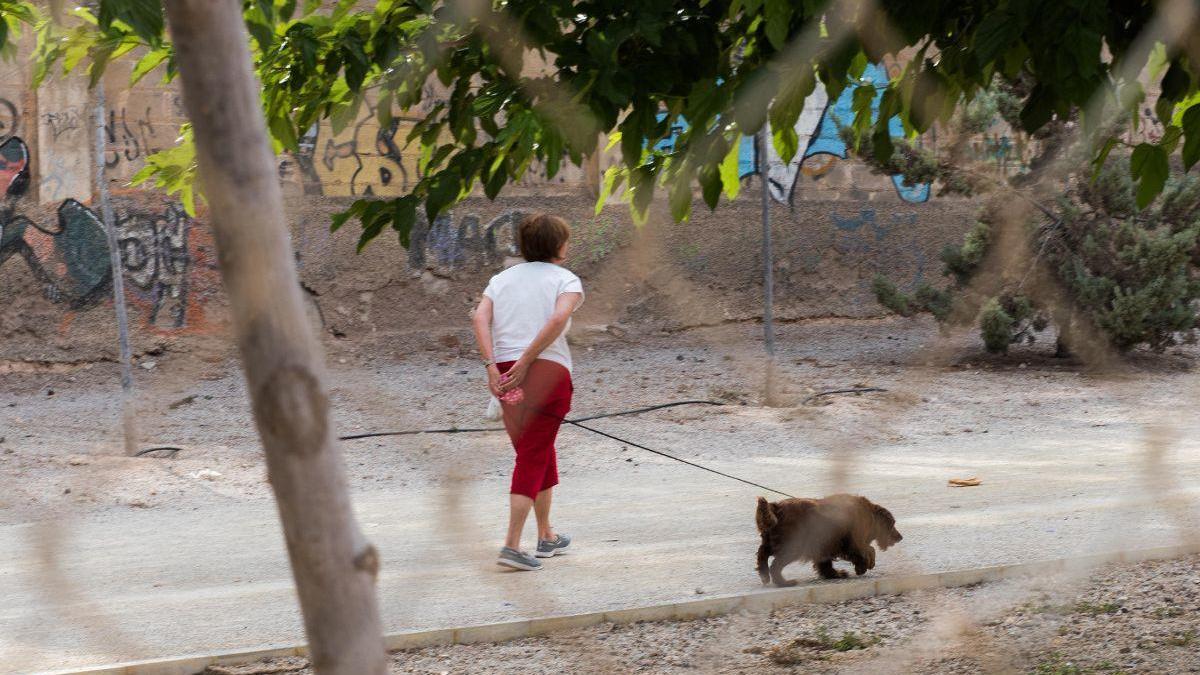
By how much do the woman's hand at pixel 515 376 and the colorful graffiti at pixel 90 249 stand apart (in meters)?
6.22

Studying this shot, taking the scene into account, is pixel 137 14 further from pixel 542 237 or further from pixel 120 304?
pixel 120 304

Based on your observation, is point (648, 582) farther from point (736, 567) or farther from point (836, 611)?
point (836, 611)

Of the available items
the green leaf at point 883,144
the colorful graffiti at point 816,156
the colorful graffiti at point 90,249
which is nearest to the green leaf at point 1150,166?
the green leaf at point 883,144

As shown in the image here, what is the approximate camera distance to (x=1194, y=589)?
4.25 metres

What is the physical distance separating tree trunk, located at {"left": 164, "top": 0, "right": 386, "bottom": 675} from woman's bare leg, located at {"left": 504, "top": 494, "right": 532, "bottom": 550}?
345cm

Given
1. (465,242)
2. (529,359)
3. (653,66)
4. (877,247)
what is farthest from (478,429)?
(877,247)

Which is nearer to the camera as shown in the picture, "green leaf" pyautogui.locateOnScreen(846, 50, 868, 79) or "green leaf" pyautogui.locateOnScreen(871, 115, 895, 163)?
"green leaf" pyautogui.locateOnScreen(871, 115, 895, 163)

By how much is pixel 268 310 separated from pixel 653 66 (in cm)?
181

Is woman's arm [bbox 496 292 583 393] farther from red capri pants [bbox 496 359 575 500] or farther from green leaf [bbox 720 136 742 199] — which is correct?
green leaf [bbox 720 136 742 199]

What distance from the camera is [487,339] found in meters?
4.80

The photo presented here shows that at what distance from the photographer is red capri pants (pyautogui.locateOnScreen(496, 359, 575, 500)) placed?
15.5 feet

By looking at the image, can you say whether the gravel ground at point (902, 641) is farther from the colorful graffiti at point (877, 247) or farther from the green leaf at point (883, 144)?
the colorful graffiti at point (877, 247)

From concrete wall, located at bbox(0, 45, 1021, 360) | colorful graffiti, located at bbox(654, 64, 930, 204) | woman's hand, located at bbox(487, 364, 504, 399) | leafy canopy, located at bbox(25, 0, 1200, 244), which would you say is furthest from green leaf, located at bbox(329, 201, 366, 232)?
colorful graffiti, located at bbox(654, 64, 930, 204)

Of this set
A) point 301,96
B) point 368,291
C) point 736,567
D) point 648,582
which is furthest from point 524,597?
point 368,291
